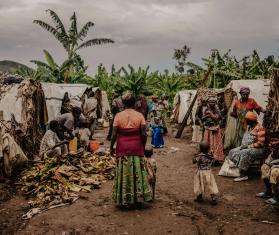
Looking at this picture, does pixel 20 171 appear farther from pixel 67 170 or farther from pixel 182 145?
pixel 182 145

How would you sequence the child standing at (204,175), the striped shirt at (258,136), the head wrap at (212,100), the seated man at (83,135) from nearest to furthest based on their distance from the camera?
the child standing at (204,175), the striped shirt at (258,136), the head wrap at (212,100), the seated man at (83,135)

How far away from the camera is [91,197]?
7.21m

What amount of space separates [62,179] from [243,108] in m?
4.28

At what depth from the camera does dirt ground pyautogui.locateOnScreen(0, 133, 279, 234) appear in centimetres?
564

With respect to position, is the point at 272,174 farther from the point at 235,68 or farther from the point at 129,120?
the point at 235,68

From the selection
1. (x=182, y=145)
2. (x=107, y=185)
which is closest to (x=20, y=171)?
(x=107, y=185)

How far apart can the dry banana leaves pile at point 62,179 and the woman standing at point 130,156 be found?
1.08 m

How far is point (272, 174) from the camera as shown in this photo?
6.41 metres

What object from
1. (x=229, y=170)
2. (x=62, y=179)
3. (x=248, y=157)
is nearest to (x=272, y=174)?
(x=248, y=157)

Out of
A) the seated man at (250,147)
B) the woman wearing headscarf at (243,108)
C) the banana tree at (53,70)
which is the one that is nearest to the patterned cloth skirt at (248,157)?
the seated man at (250,147)

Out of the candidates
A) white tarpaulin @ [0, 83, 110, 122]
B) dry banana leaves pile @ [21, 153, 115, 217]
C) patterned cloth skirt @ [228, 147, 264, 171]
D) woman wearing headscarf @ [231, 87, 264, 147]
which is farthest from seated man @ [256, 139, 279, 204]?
white tarpaulin @ [0, 83, 110, 122]

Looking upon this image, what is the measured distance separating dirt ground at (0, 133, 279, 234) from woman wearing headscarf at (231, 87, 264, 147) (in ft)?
6.45

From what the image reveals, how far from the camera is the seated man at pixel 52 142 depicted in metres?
8.70

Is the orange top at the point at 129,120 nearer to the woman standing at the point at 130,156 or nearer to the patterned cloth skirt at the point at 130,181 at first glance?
the woman standing at the point at 130,156
